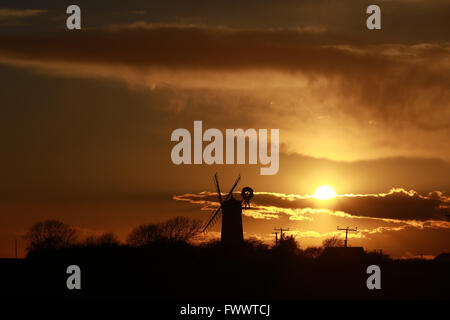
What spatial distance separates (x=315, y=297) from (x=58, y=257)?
3096 centimetres

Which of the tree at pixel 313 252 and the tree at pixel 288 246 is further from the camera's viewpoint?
the tree at pixel 313 252

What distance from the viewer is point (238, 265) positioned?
10700cm

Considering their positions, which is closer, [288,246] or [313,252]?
[288,246]

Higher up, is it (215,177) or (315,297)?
(215,177)

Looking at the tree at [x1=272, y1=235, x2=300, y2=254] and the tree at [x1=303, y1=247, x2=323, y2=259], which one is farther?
the tree at [x1=303, y1=247, x2=323, y2=259]
